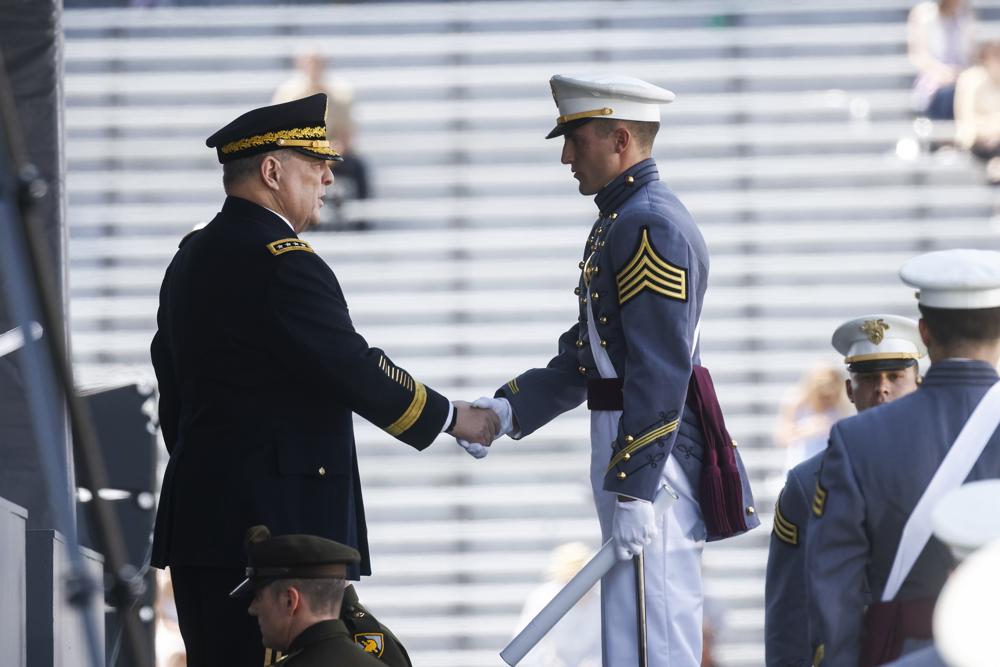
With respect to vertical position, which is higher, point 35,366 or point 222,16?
point 222,16

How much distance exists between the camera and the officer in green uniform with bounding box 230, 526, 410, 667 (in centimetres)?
401

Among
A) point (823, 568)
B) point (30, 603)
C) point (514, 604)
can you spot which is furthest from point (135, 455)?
point (514, 604)

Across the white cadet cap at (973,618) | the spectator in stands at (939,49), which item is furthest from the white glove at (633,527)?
the spectator in stands at (939,49)

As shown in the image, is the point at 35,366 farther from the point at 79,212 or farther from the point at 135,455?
the point at 79,212

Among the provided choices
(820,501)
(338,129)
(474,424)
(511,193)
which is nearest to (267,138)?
(474,424)

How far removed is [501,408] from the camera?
A: 520 cm

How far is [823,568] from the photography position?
150 inches

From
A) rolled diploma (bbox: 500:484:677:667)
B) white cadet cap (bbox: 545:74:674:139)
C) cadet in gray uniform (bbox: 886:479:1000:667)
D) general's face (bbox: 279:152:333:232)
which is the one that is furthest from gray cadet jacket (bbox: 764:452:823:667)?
cadet in gray uniform (bbox: 886:479:1000:667)

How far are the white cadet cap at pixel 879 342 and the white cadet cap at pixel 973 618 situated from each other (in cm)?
371

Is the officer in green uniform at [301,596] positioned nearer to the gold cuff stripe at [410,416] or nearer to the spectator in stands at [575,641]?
the gold cuff stripe at [410,416]

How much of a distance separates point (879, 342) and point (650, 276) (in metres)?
1.49

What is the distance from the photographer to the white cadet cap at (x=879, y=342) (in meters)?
5.78

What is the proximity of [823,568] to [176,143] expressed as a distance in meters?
7.30

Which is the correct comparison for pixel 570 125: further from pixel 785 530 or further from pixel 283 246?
pixel 785 530
